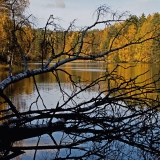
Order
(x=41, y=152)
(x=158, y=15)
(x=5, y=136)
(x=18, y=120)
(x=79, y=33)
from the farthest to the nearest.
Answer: (x=158, y=15) < (x=41, y=152) < (x=79, y=33) < (x=18, y=120) < (x=5, y=136)

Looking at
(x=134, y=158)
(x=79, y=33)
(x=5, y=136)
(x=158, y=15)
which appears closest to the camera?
(x=5, y=136)

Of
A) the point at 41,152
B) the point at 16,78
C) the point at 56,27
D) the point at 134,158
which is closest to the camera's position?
the point at 16,78

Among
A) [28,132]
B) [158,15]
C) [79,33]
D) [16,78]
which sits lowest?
[28,132]

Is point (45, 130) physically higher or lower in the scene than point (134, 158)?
higher

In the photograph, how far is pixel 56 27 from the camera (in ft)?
11.5

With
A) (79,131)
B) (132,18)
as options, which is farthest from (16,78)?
(132,18)

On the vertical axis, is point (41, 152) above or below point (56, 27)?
below

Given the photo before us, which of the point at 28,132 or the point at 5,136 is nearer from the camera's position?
the point at 5,136

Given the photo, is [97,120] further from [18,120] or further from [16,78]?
[16,78]

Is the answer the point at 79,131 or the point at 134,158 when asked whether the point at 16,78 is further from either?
the point at 134,158

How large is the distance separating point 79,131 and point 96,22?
176 centimetres

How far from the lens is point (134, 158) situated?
5.27m

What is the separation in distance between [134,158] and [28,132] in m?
3.48

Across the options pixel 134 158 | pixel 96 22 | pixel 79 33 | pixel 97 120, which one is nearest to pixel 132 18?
pixel 96 22
